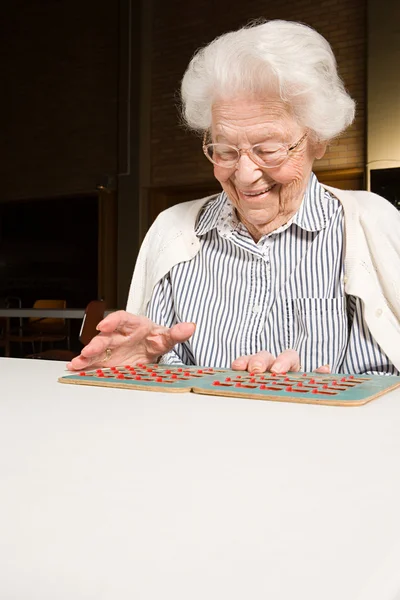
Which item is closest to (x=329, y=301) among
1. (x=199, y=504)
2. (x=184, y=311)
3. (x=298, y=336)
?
(x=298, y=336)

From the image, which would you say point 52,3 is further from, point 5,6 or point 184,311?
point 184,311

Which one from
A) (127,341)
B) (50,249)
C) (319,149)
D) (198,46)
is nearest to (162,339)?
(127,341)

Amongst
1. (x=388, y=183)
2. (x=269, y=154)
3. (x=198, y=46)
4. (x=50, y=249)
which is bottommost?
(x=269, y=154)

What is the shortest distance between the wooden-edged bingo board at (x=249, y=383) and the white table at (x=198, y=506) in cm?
9

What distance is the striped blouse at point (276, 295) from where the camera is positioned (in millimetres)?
1454

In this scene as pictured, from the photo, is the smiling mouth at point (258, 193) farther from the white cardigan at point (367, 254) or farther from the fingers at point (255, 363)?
the fingers at point (255, 363)

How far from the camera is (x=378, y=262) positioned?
4.69 feet

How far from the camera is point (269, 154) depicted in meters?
1.41

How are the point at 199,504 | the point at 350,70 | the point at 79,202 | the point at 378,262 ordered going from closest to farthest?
the point at 199,504
the point at 378,262
the point at 350,70
the point at 79,202

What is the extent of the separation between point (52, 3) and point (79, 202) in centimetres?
259

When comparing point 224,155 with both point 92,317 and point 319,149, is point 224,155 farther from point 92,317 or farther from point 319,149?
point 92,317

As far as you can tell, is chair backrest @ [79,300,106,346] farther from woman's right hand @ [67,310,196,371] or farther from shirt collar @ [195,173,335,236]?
woman's right hand @ [67,310,196,371]

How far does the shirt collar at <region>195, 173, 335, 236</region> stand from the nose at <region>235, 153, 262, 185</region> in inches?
6.4

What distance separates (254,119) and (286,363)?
566 millimetres
